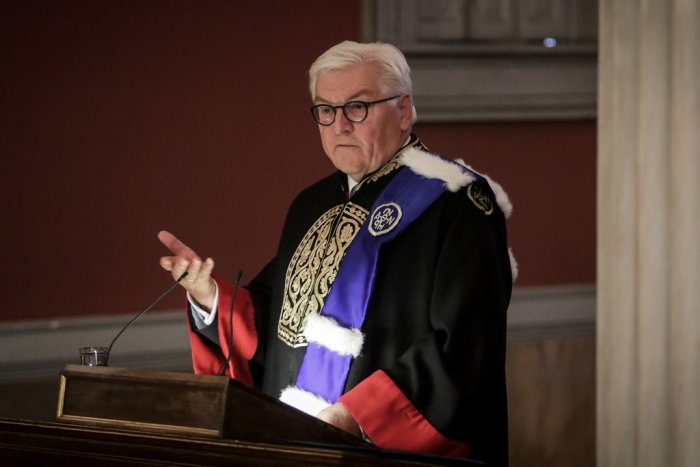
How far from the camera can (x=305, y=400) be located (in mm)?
2453

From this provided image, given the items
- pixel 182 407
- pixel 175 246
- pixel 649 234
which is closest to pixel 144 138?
pixel 175 246

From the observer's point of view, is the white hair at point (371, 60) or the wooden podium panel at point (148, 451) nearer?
the wooden podium panel at point (148, 451)

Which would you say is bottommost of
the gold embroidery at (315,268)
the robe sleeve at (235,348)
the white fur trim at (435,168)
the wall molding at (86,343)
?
the wall molding at (86,343)

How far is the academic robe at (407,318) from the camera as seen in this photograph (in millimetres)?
2182

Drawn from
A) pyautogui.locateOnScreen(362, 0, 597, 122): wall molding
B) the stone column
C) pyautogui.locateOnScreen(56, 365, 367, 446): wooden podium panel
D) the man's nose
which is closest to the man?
the man's nose

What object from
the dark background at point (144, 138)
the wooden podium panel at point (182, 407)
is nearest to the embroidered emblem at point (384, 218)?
the wooden podium panel at point (182, 407)

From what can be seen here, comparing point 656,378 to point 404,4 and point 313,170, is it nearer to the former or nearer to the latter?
point 313,170

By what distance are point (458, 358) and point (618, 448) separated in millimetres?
1151

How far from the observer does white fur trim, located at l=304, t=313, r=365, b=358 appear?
7.80 feet

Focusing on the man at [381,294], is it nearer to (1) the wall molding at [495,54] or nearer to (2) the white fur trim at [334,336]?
(2) the white fur trim at [334,336]

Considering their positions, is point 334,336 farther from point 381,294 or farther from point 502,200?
point 502,200

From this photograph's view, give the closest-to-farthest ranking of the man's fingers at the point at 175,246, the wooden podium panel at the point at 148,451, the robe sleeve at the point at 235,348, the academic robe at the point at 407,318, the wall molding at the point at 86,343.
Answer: the wooden podium panel at the point at 148,451 < the academic robe at the point at 407,318 < the man's fingers at the point at 175,246 < the robe sleeve at the point at 235,348 < the wall molding at the point at 86,343

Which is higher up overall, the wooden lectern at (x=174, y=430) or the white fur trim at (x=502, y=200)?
the white fur trim at (x=502, y=200)

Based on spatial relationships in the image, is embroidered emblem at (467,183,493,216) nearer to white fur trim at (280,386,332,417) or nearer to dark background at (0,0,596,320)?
white fur trim at (280,386,332,417)
